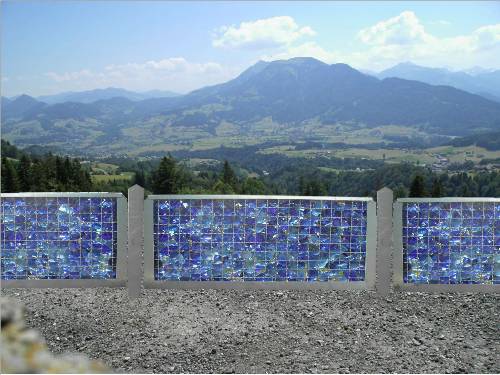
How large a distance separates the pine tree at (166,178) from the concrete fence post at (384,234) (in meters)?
60.8

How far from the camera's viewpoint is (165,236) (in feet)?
28.8

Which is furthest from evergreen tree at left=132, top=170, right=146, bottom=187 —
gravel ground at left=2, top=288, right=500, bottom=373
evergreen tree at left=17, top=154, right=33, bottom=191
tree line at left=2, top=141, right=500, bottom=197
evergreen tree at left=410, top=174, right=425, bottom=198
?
Result: gravel ground at left=2, top=288, right=500, bottom=373

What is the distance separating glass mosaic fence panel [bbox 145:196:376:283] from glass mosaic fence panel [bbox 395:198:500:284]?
815 millimetres

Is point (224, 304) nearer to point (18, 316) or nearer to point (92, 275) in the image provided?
point (92, 275)

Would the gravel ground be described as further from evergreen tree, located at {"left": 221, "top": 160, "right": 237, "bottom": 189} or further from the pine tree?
evergreen tree, located at {"left": 221, "top": 160, "right": 237, "bottom": 189}

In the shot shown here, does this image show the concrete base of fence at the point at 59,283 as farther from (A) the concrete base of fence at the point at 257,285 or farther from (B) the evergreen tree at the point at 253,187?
(B) the evergreen tree at the point at 253,187

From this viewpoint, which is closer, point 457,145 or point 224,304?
point 224,304

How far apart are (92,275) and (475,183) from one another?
294ft

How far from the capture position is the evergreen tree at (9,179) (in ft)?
211

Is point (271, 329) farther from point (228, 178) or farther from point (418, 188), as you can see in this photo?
point (228, 178)

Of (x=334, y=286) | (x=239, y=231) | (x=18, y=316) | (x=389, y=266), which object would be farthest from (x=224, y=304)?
(x=18, y=316)

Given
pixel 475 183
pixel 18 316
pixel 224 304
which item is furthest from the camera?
pixel 475 183

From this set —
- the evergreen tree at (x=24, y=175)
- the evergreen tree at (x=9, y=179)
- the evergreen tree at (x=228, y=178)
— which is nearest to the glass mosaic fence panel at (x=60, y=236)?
the evergreen tree at (x=9, y=179)

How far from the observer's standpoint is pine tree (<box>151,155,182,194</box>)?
69.3 m
